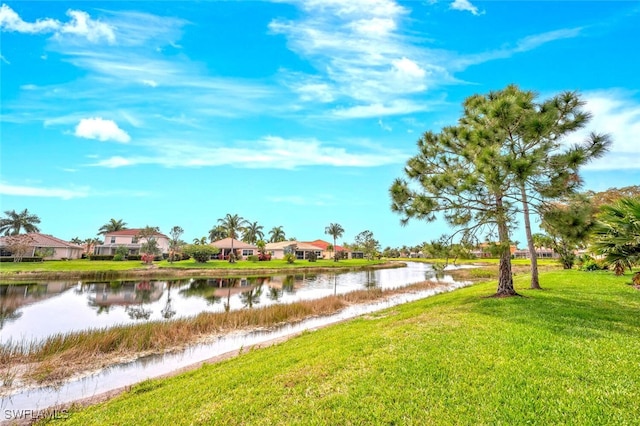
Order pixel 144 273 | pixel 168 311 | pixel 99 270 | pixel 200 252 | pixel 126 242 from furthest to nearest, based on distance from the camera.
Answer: pixel 126 242
pixel 200 252
pixel 144 273
pixel 99 270
pixel 168 311

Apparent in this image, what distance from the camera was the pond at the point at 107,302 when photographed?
15.5m

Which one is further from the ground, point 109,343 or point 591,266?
point 591,266

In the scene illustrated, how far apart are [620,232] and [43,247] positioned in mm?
69779

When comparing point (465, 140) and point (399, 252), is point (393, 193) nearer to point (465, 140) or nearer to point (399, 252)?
point (465, 140)

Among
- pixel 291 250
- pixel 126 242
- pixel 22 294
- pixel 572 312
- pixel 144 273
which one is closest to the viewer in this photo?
pixel 572 312

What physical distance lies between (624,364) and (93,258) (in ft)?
207

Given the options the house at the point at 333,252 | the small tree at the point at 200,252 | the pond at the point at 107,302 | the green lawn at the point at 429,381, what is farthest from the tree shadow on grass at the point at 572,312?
the house at the point at 333,252

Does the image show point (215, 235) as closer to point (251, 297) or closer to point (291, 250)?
point (291, 250)

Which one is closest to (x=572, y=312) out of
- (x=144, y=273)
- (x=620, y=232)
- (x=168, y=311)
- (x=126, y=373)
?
(x=620, y=232)

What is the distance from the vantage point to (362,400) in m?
4.88

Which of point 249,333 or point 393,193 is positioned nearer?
point 393,193

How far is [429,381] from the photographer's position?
5.25 meters

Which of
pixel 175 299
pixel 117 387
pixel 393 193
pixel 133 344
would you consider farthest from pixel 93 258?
pixel 393 193

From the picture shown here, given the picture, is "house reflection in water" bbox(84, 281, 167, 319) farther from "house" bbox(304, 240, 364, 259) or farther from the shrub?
"house" bbox(304, 240, 364, 259)
